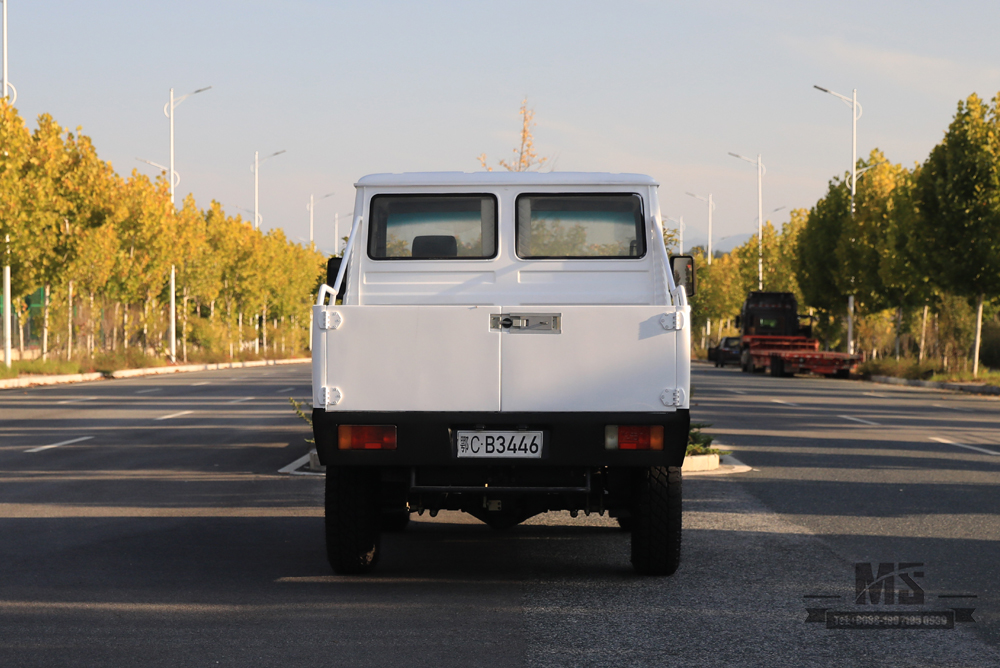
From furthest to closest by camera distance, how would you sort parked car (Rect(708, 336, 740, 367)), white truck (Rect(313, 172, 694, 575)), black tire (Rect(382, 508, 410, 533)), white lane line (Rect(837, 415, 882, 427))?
1. parked car (Rect(708, 336, 740, 367))
2. white lane line (Rect(837, 415, 882, 427))
3. black tire (Rect(382, 508, 410, 533))
4. white truck (Rect(313, 172, 694, 575))

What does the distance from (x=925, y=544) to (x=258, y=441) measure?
1071 centimetres

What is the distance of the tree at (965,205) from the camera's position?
1353 inches

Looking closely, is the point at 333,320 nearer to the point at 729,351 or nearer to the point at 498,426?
the point at 498,426

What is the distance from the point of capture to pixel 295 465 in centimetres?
1428

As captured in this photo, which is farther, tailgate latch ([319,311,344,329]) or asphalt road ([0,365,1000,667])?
tailgate latch ([319,311,344,329])

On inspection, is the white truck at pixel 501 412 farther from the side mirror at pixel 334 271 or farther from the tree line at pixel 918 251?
the tree line at pixel 918 251

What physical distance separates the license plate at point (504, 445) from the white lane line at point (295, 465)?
707 centimetres

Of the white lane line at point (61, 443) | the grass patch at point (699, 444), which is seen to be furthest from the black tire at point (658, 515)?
the white lane line at point (61, 443)

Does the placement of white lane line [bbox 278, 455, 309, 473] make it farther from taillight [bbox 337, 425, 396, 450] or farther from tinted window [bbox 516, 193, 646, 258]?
taillight [bbox 337, 425, 396, 450]

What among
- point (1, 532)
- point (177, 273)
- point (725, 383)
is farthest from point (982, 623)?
point (177, 273)

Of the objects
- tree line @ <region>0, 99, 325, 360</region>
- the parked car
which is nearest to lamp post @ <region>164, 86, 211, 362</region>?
tree line @ <region>0, 99, 325, 360</region>

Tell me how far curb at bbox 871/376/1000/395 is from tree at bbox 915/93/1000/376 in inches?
49.7

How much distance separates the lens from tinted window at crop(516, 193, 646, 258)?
28.1 ft

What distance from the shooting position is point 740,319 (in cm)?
5216
